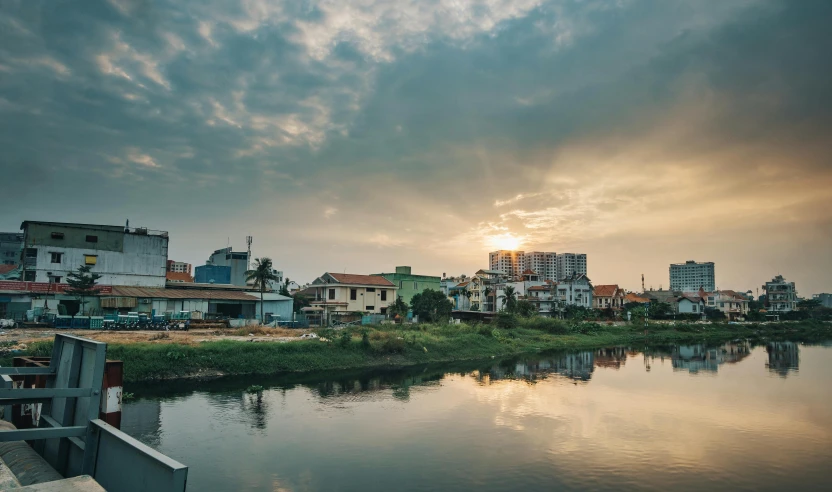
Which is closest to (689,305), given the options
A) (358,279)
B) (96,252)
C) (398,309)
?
(398,309)

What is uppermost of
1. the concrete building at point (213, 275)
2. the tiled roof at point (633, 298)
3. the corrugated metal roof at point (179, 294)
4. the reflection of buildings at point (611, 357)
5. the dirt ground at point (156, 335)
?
the concrete building at point (213, 275)

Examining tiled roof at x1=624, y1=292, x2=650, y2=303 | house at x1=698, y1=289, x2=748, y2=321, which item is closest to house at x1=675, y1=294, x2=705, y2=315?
house at x1=698, y1=289, x2=748, y2=321

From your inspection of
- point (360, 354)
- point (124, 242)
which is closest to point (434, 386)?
point (360, 354)

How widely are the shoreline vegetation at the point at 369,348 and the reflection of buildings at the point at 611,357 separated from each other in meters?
2.67

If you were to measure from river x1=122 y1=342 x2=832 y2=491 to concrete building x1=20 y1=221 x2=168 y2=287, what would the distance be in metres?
33.6

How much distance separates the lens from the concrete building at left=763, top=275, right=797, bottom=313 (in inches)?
4961

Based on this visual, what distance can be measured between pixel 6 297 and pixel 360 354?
30.9 meters

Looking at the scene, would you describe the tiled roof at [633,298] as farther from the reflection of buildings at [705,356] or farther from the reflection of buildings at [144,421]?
the reflection of buildings at [144,421]

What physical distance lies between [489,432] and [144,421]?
517 inches

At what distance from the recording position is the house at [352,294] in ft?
209

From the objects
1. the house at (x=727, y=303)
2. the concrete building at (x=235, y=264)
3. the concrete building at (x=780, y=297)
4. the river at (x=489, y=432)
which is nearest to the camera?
the river at (x=489, y=432)

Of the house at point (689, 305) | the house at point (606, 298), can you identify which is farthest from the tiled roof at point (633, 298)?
the house at point (606, 298)

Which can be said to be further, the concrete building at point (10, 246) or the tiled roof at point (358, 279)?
the concrete building at point (10, 246)

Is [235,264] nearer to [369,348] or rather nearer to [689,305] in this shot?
[369,348]
